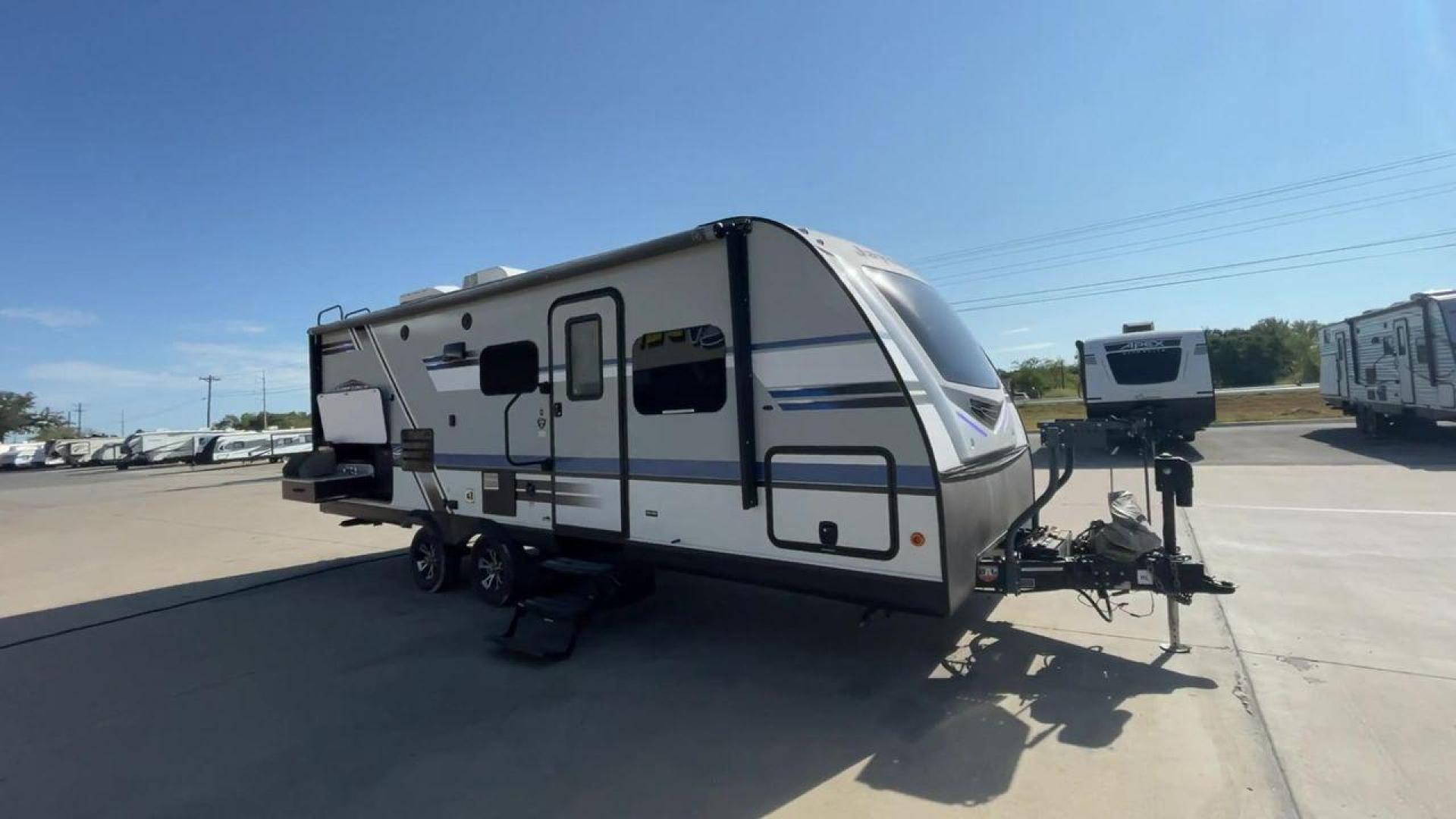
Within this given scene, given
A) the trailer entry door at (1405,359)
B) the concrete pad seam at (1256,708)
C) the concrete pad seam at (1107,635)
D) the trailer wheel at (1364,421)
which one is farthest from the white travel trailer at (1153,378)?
the concrete pad seam at (1107,635)

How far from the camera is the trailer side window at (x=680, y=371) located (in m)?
4.52

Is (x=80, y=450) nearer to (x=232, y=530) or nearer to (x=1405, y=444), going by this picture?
(x=232, y=530)

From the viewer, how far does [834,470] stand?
4004 mm

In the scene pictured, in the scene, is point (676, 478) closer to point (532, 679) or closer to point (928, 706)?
point (532, 679)

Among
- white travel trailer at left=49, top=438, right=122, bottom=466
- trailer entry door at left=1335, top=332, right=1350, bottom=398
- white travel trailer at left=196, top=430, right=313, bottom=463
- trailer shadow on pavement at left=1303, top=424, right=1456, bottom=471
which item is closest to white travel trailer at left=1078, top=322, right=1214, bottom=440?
trailer shadow on pavement at left=1303, top=424, right=1456, bottom=471

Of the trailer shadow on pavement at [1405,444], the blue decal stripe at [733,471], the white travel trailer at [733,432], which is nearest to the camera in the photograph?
the blue decal stripe at [733,471]

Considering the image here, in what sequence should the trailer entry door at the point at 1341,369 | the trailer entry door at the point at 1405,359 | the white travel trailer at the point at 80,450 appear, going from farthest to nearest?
the white travel trailer at the point at 80,450 < the trailer entry door at the point at 1341,369 < the trailer entry door at the point at 1405,359

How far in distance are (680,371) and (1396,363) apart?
17046 millimetres

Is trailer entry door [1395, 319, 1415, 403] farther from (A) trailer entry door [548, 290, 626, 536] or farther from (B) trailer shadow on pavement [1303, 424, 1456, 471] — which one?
(A) trailer entry door [548, 290, 626, 536]

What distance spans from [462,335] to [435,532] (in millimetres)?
1933

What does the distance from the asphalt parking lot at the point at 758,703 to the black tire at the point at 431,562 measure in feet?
0.63

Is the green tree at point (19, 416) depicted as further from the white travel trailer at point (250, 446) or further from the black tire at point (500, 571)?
the black tire at point (500, 571)

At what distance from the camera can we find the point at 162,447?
39.9m

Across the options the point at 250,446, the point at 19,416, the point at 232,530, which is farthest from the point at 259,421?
the point at 232,530
